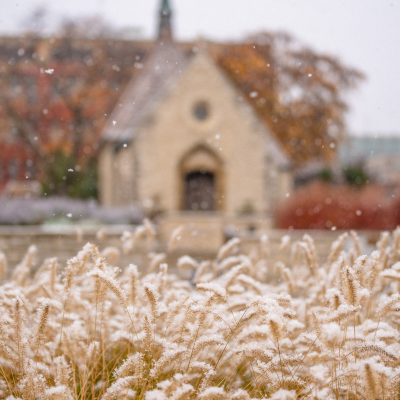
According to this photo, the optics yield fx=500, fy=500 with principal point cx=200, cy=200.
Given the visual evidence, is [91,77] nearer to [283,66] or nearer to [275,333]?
[283,66]

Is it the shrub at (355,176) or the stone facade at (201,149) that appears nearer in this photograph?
the stone facade at (201,149)

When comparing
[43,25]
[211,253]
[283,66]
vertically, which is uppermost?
[43,25]

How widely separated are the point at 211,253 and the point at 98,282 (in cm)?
688

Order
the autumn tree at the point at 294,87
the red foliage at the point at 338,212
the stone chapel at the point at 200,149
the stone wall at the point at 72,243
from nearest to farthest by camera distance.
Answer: the stone wall at the point at 72,243
the red foliage at the point at 338,212
the stone chapel at the point at 200,149
the autumn tree at the point at 294,87

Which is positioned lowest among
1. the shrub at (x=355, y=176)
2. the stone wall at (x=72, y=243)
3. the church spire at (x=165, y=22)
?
the stone wall at (x=72, y=243)

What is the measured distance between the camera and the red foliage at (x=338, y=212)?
31.2 feet

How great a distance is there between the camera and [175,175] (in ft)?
53.3

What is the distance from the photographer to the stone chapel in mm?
15906

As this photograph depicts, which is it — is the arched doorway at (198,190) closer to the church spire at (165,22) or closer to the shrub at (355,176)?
the shrub at (355,176)

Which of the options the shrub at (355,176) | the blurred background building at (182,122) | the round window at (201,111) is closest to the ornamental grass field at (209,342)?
the blurred background building at (182,122)

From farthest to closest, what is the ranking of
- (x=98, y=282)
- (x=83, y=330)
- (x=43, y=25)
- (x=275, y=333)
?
(x=43, y=25)
(x=83, y=330)
(x=98, y=282)
(x=275, y=333)

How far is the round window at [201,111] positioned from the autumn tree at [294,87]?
581 centimetres

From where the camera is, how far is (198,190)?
16.9m

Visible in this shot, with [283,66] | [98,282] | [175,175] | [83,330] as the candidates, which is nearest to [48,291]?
[83,330]
